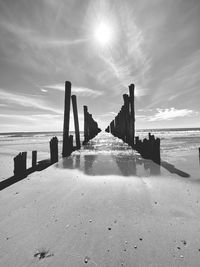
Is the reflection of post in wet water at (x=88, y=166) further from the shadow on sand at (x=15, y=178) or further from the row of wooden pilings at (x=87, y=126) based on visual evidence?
the row of wooden pilings at (x=87, y=126)

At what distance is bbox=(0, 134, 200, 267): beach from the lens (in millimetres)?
2143

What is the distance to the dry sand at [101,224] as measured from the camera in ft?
7.00

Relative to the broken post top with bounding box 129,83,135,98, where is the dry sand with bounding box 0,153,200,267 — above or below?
below

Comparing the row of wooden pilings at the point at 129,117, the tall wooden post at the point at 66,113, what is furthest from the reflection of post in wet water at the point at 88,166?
the row of wooden pilings at the point at 129,117

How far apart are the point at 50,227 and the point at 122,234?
1.18m

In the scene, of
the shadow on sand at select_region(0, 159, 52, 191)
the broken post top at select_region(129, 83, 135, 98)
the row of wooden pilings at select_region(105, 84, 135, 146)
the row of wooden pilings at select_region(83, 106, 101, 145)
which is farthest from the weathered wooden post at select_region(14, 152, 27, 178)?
the row of wooden pilings at select_region(83, 106, 101, 145)

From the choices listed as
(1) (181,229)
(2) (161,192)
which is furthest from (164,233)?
(2) (161,192)

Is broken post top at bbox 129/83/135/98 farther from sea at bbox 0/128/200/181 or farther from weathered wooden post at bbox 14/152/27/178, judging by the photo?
weathered wooden post at bbox 14/152/27/178

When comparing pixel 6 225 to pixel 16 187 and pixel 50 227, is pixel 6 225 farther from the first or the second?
pixel 16 187

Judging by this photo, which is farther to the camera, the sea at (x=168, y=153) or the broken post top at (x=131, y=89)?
the broken post top at (x=131, y=89)

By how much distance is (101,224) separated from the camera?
2840mm

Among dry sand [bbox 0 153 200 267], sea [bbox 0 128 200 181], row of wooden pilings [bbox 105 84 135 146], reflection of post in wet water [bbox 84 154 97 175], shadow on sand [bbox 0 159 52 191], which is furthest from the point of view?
row of wooden pilings [bbox 105 84 135 146]

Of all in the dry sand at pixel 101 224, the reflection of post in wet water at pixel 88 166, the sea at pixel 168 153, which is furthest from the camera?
the sea at pixel 168 153

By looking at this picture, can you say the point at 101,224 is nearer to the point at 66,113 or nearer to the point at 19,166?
the point at 19,166
